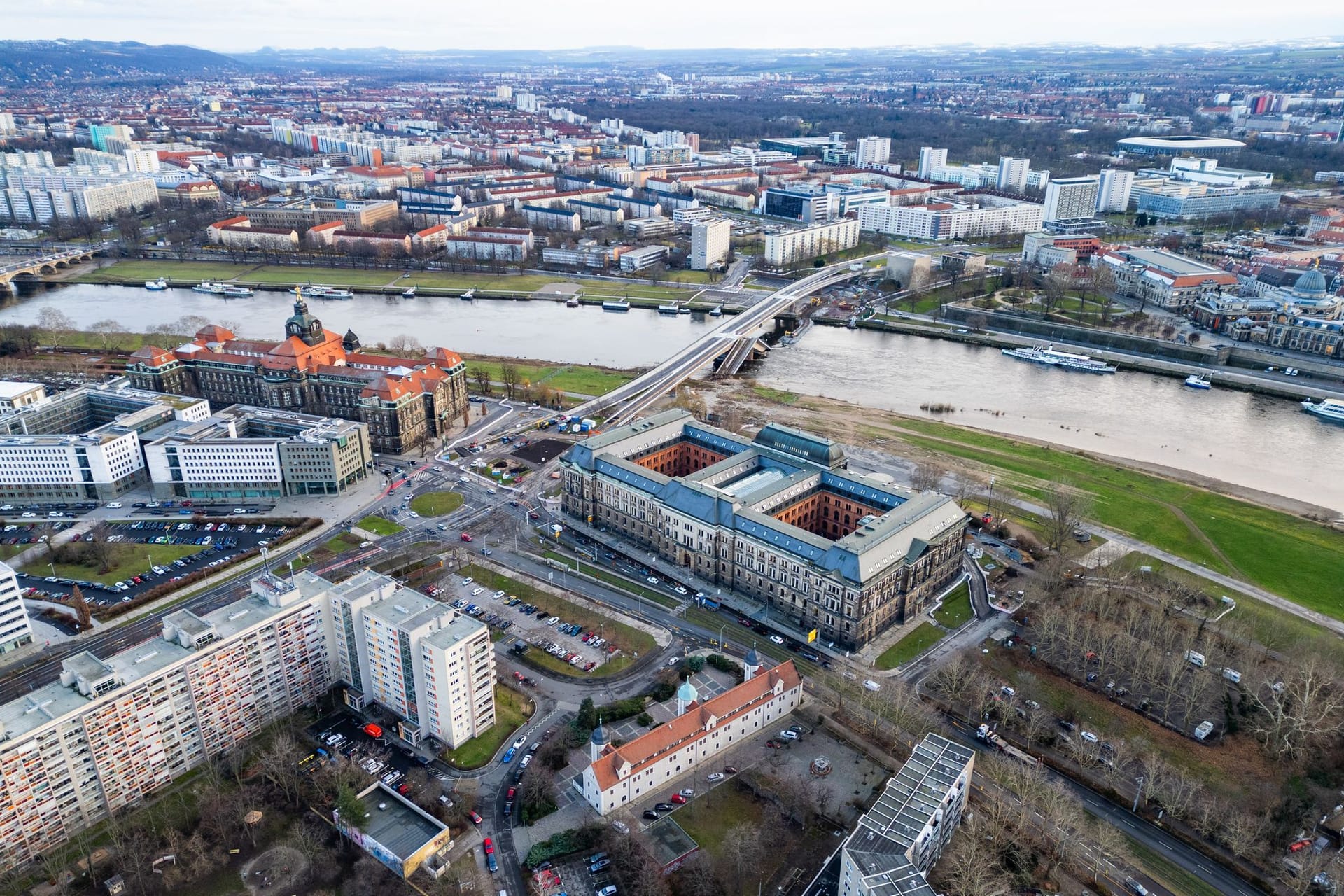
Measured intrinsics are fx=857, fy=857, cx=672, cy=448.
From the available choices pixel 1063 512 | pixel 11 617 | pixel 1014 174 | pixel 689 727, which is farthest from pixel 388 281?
pixel 1014 174

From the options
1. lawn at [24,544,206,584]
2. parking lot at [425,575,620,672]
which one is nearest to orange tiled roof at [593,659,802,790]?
parking lot at [425,575,620,672]

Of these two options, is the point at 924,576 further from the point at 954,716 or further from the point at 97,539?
the point at 97,539

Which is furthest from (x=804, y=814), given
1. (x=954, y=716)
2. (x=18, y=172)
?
(x=18, y=172)

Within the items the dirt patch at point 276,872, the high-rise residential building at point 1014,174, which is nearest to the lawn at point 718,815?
the dirt patch at point 276,872

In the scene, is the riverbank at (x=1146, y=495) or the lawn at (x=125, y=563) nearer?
the lawn at (x=125, y=563)

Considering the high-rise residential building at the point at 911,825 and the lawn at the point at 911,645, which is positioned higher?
the high-rise residential building at the point at 911,825

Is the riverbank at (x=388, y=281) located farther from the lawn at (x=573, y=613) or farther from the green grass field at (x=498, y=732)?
the green grass field at (x=498, y=732)

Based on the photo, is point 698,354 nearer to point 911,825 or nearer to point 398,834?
point 398,834

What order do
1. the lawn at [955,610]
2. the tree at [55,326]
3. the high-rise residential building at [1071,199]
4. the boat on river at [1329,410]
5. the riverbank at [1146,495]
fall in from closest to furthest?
the lawn at [955,610], the riverbank at [1146,495], the boat on river at [1329,410], the tree at [55,326], the high-rise residential building at [1071,199]
